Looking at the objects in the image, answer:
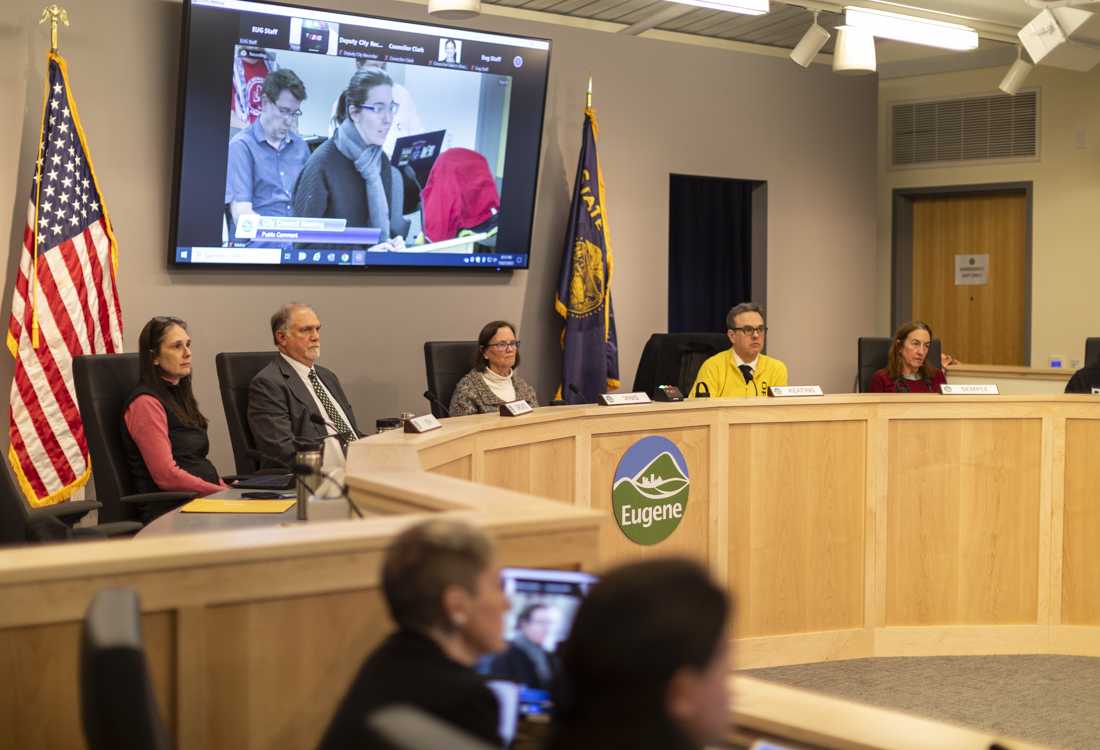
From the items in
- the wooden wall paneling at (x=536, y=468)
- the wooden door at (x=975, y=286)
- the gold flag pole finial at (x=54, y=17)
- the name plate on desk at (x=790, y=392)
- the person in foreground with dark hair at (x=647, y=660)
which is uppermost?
the gold flag pole finial at (x=54, y=17)

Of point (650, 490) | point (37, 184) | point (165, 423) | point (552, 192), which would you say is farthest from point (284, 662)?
point (552, 192)

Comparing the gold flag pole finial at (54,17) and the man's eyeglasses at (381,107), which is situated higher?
the gold flag pole finial at (54,17)

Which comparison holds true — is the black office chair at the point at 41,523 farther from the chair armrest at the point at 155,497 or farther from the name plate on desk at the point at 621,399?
the name plate on desk at the point at 621,399

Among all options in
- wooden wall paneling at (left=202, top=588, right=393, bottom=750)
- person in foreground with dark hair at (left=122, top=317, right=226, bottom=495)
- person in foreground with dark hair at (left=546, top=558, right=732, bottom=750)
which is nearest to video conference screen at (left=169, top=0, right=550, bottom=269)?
person in foreground with dark hair at (left=122, top=317, right=226, bottom=495)

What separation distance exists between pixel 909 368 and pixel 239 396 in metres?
2.93

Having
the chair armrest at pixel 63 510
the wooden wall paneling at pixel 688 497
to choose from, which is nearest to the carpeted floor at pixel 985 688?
the wooden wall paneling at pixel 688 497

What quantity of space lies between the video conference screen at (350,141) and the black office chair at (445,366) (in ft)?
2.56

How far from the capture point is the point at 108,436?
4.23 meters

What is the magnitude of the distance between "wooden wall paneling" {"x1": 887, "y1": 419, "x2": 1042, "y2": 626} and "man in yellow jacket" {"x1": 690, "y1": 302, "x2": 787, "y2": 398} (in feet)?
2.47

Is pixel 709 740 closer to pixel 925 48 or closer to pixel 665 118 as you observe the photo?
pixel 665 118

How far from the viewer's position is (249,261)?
584 centimetres

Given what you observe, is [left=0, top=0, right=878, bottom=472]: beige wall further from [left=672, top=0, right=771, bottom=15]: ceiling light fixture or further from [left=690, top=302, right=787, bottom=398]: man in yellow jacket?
[left=690, top=302, right=787, bottom=398]: man in yellow jacket

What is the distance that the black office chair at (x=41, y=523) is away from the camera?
11.0 feet

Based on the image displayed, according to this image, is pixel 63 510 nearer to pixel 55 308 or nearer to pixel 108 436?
pixel 108 436
